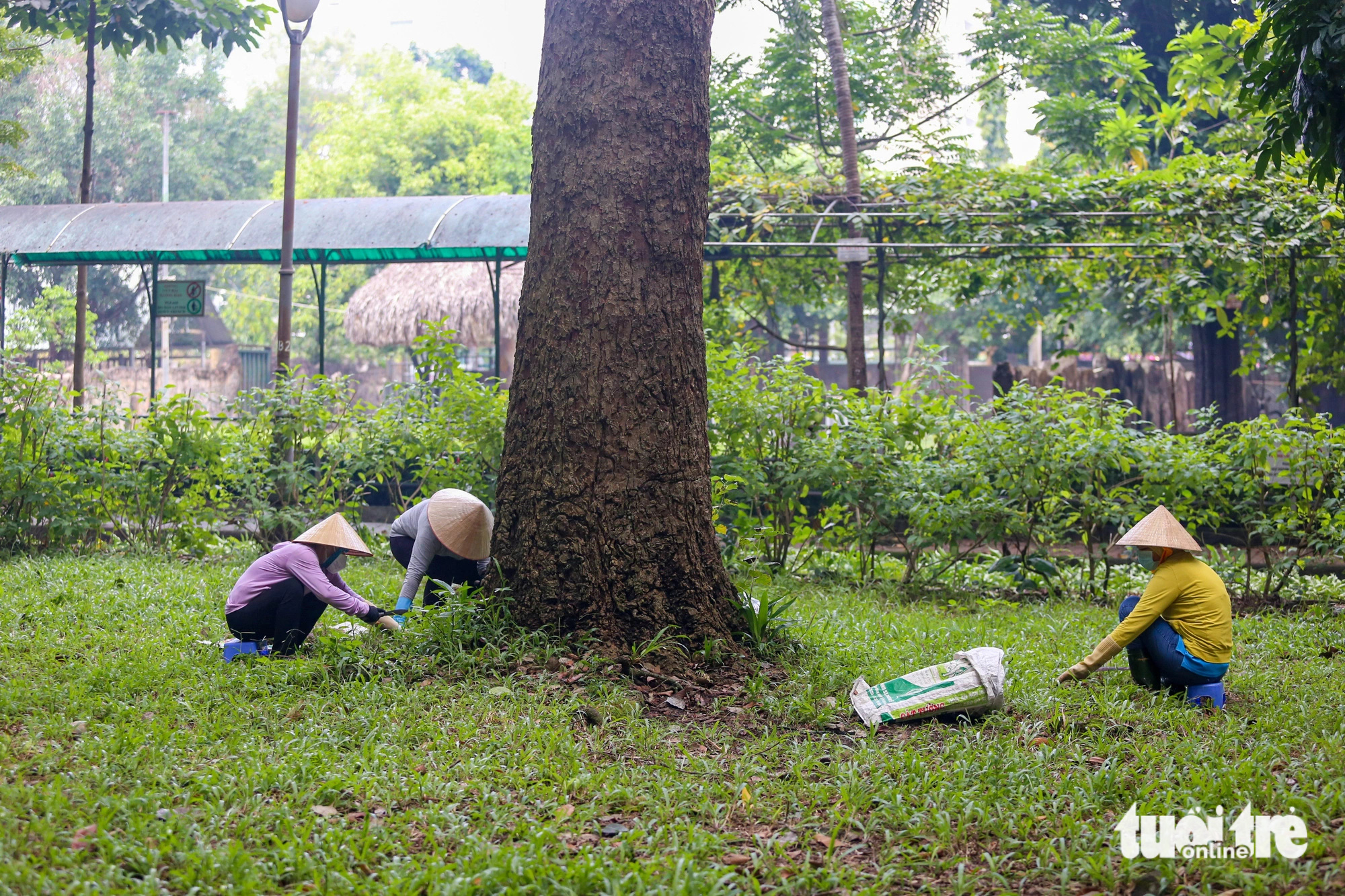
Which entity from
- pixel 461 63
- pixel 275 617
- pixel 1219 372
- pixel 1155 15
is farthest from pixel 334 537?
pixel 461 63

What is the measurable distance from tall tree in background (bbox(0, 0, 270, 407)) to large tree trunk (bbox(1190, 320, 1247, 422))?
13.7 meters

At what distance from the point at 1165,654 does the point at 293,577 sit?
159 inches

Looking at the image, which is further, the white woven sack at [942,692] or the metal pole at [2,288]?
the metal pole at [2,288]

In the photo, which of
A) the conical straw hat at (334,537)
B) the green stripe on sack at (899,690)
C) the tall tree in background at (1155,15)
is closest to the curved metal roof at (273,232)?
the conical straw hat at (334,537)

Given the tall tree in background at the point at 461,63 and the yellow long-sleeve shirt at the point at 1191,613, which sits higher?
the tall tree in background at the point at 461,63

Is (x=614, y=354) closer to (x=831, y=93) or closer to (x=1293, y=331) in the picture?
(x=1293, y=331)

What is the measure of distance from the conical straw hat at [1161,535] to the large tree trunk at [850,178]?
6423mm

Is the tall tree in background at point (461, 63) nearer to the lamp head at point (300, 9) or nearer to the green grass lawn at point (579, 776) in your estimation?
the lamp head at point (300, 9)

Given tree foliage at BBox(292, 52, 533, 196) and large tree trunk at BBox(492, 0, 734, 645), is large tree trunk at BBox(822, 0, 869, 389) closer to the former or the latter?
large tree trunk at BBox(492, 0, 734, 645)

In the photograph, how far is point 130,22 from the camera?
10.7 meters

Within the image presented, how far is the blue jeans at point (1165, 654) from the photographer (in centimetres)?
457

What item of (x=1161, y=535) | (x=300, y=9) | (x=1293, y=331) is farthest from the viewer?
(x=1293, y=331)

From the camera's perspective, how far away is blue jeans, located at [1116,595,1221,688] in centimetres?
457

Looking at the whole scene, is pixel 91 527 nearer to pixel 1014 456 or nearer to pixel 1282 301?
pixel 1014 456
